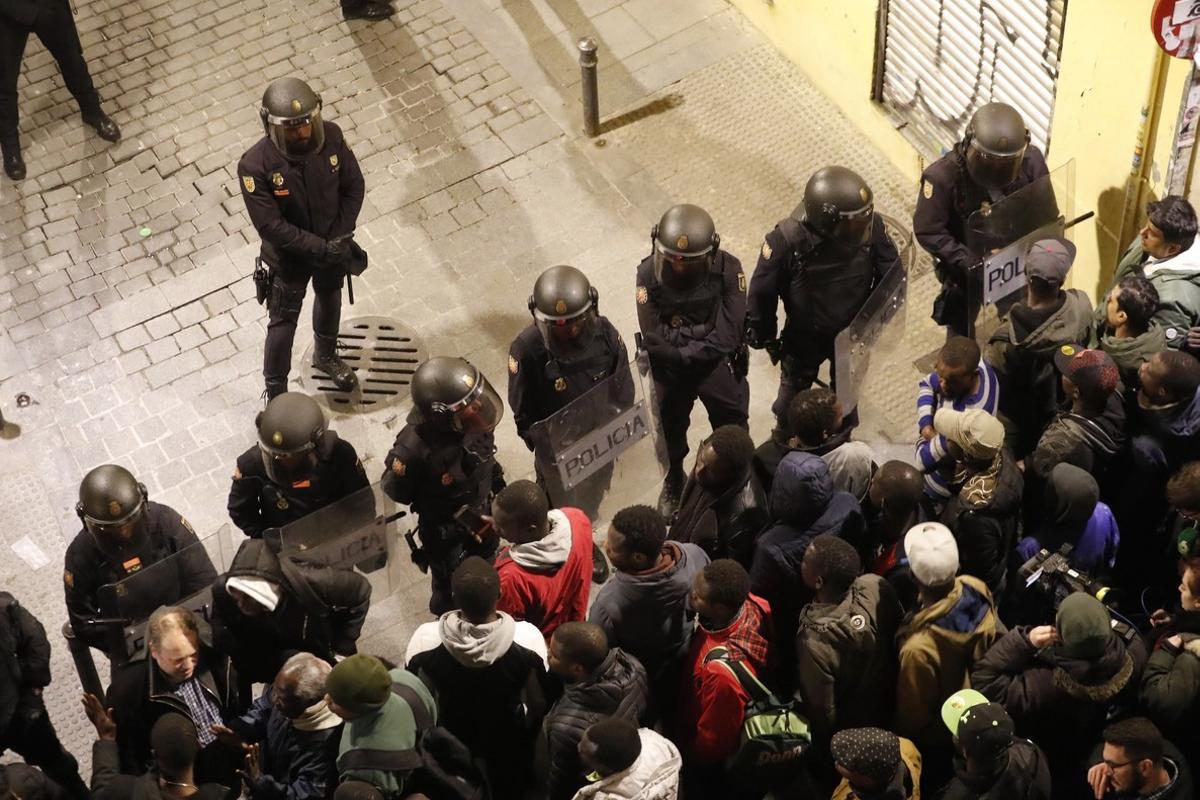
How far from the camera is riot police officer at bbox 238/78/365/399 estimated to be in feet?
26.2

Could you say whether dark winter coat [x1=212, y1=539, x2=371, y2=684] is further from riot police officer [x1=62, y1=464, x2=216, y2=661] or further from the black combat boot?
the black combat boot

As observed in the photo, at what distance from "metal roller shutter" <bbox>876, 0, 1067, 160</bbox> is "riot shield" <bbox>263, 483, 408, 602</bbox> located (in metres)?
4.48

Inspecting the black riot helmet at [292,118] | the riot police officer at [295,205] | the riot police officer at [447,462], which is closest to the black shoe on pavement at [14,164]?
the riot police officer at [295,205]

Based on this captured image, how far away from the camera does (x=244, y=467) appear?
7059mm

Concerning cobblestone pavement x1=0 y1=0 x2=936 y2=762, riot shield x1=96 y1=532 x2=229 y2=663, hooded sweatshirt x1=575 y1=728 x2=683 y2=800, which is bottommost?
cobblestone pavement x1=0 y1=0 x2=936 y2=762

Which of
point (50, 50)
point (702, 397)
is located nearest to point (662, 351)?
point (702, 397)

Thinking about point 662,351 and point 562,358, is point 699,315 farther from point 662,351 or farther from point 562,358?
point 562,358

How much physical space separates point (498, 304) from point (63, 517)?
2.95 m

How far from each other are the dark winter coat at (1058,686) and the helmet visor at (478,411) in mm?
2529

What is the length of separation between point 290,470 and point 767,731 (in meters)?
2.56

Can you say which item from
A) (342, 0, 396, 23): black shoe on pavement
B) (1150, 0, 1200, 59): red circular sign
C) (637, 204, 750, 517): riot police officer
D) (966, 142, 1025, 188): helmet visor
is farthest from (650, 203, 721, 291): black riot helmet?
(342, 0, 396, 23): black shoe on pavement

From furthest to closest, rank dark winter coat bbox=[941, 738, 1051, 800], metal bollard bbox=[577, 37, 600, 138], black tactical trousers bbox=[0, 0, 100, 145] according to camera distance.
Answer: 1. black tactical trousers bbox=[0, 0, 100, 145]
2. metal bollard bbox=[577, 37, 600, 138]
3. dark winter coat bbox=[941, 738, 1051, 800]

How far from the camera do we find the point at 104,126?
1066cm

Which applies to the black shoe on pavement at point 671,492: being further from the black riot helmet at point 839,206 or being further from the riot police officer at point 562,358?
the black riot helmet at point 839,206
